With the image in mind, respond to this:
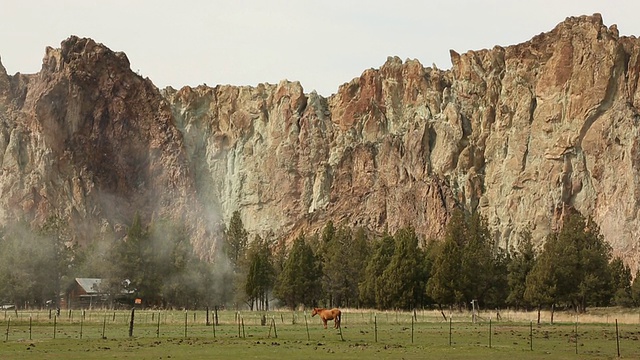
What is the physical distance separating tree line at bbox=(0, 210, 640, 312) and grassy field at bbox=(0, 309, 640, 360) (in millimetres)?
24612

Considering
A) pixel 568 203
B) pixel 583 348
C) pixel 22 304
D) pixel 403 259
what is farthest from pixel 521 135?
pixel 583 348

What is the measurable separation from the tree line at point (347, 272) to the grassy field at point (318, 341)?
2461 centimetres

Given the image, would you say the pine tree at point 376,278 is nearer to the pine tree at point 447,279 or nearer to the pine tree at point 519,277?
the pine tree at point 447,279

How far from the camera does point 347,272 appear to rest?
411 feet

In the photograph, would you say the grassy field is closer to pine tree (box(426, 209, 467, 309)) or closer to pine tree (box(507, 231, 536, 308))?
pine tree (box(426, 209, 467, 309))

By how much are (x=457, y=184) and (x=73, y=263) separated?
79.9 metres

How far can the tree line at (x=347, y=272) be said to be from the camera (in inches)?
3939

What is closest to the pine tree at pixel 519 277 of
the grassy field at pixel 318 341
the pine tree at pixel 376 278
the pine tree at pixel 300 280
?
the pine tree at pixel 376 278

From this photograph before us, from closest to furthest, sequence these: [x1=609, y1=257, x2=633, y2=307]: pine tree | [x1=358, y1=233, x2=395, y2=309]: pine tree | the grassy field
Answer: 1. the grassy field
2. [x1=358, y1=233, x2=395, y2=309]: pine tree
3. [x1=609, y1=257, x2=633, y2=307]: pine tree

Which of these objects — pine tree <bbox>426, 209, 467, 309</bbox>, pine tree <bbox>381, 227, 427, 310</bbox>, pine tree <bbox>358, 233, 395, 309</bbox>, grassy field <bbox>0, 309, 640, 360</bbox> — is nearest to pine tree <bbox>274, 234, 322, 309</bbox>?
pine tree <bbox>358, 233, 395, 309</bbox>

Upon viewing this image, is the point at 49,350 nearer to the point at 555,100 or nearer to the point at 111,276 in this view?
the point at 111,276

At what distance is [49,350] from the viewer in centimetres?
4822

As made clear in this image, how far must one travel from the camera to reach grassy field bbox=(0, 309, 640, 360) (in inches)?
1818

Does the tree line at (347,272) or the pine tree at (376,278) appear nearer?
the tree line at (347,272)
